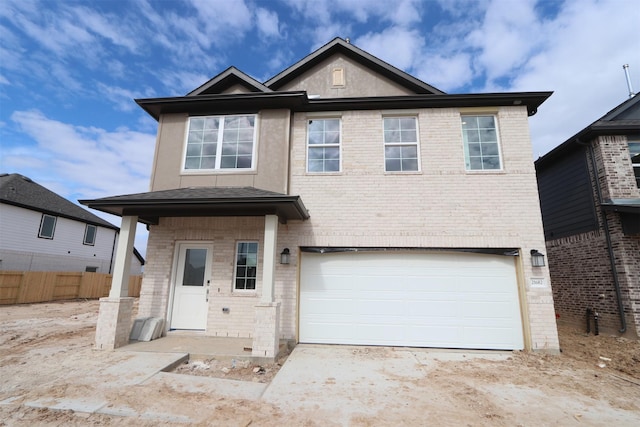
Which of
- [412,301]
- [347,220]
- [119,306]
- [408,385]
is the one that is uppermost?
[347,220]

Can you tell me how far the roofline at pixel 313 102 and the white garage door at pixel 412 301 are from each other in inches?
150

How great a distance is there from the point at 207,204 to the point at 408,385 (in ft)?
15.9

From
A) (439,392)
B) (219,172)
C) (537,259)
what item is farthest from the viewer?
(219,172)

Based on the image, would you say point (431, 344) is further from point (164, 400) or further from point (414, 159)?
point (164, 400)

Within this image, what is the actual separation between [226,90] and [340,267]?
614cm

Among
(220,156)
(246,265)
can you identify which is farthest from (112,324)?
(220,156)

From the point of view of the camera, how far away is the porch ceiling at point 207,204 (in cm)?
581

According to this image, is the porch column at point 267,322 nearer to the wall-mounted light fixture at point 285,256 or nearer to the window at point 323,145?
the wall-mounted light fixture at point 285,256

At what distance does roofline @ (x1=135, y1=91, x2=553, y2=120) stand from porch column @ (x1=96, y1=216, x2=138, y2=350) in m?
3.14

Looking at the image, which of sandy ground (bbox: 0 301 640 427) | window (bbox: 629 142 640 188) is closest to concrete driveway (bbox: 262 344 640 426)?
sandy ground (bbox: 0 301 640 427)

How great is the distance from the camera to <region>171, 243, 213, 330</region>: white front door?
7.05 m

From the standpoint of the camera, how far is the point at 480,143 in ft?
23.9

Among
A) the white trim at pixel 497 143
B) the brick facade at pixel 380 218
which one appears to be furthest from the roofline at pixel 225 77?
the white trim at pixel 497 143

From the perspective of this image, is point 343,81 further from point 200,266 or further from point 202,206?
point 200,266
